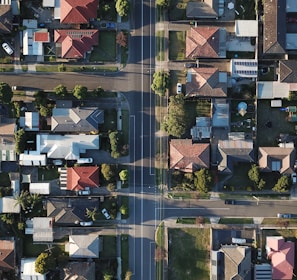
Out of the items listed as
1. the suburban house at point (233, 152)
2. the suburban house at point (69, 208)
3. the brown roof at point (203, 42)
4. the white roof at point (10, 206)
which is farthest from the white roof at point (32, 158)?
the brown roof at point (203, 42)

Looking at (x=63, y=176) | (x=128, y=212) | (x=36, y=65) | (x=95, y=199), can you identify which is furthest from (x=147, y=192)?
(x=36, y=65)

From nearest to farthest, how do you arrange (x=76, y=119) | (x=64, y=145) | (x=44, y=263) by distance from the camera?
1. (x=44, y=263)
2. (x=76, y=119)
3. (x=64, y=145)

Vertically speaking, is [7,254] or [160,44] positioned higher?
[160,44]

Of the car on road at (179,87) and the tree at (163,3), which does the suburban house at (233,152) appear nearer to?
the car on road at (179,87)

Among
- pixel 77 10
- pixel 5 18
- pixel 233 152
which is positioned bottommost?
pixel 233 152

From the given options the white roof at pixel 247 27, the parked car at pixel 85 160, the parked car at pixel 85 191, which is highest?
the white roof at pixel 247 27

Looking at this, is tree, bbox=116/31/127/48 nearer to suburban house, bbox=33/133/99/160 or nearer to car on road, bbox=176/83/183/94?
car on road, bbox=176/83/183/94

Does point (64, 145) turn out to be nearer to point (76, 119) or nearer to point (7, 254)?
point (76, 119)

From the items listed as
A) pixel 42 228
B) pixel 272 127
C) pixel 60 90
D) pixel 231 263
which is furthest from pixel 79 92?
pixel 231 263
